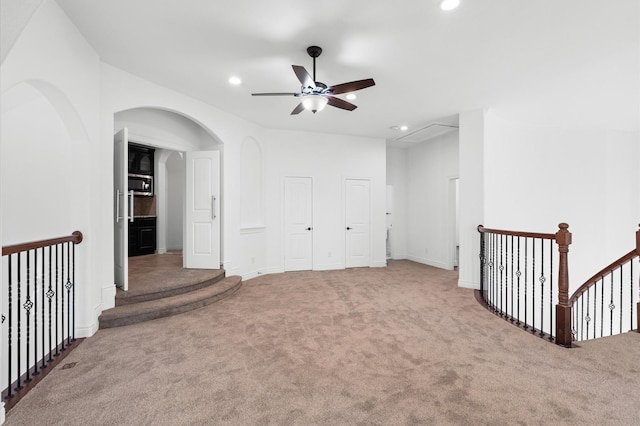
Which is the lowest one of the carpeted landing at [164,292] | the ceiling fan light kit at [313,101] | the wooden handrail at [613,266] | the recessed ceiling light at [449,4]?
the carpeted landing at [164,292]

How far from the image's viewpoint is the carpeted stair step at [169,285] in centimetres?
370

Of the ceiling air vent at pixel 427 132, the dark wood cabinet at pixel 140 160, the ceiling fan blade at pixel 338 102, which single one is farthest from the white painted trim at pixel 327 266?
the dark wood cabinet at pixel 140 160

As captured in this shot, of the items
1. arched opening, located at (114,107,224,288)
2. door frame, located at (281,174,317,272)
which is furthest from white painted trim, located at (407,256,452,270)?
arched opening, located at (114,107,224,288)

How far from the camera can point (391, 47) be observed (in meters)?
3.11

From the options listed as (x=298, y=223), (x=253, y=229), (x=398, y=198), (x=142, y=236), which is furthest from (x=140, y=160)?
(x=398, y=198)

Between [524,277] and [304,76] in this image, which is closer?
[304,76]

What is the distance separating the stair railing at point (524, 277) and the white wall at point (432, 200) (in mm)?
1443

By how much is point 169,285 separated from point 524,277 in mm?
5609

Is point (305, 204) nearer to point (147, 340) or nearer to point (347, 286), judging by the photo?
point (347, 286)

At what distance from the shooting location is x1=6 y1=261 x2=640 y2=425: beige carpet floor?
75.4 inches

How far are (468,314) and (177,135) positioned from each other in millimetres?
5366

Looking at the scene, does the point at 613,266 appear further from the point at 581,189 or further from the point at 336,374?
the point at 581,189

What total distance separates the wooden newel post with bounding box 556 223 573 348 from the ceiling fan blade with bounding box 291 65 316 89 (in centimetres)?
282

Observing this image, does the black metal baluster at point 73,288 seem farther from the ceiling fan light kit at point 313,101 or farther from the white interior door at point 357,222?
the white interior door at point 357,222
